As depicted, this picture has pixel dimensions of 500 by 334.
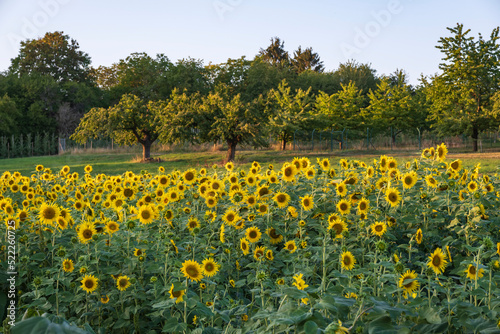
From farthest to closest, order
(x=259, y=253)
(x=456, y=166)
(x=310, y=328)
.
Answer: (x=456, y=166) < (x=259, y=253) < (x=310, y=328)

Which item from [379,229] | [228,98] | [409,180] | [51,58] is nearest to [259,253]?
[379,229]

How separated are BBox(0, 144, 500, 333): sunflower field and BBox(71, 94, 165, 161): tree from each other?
607 inches

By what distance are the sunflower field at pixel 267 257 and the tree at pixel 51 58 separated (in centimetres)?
3865

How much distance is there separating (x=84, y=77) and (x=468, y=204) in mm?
41819

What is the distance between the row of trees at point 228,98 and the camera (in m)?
18.6

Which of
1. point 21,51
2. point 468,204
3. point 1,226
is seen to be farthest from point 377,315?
point 21,51

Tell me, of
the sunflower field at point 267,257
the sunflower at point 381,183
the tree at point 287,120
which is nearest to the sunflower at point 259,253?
the sunflower field at point 267,257

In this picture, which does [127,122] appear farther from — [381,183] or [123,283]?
[123,283]

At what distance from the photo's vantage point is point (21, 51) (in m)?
38.8

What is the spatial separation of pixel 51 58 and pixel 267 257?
4175 cm

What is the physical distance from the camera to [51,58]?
38719 millimetres

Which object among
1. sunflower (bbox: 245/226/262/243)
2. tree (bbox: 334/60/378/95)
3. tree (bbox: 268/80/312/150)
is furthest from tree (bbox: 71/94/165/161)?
tree (bbox: 334/60/378/95)

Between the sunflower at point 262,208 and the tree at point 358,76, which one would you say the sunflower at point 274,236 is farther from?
the tree at point 358,76

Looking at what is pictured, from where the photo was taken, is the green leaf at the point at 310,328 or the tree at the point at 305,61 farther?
the tree at the point at 305,61
